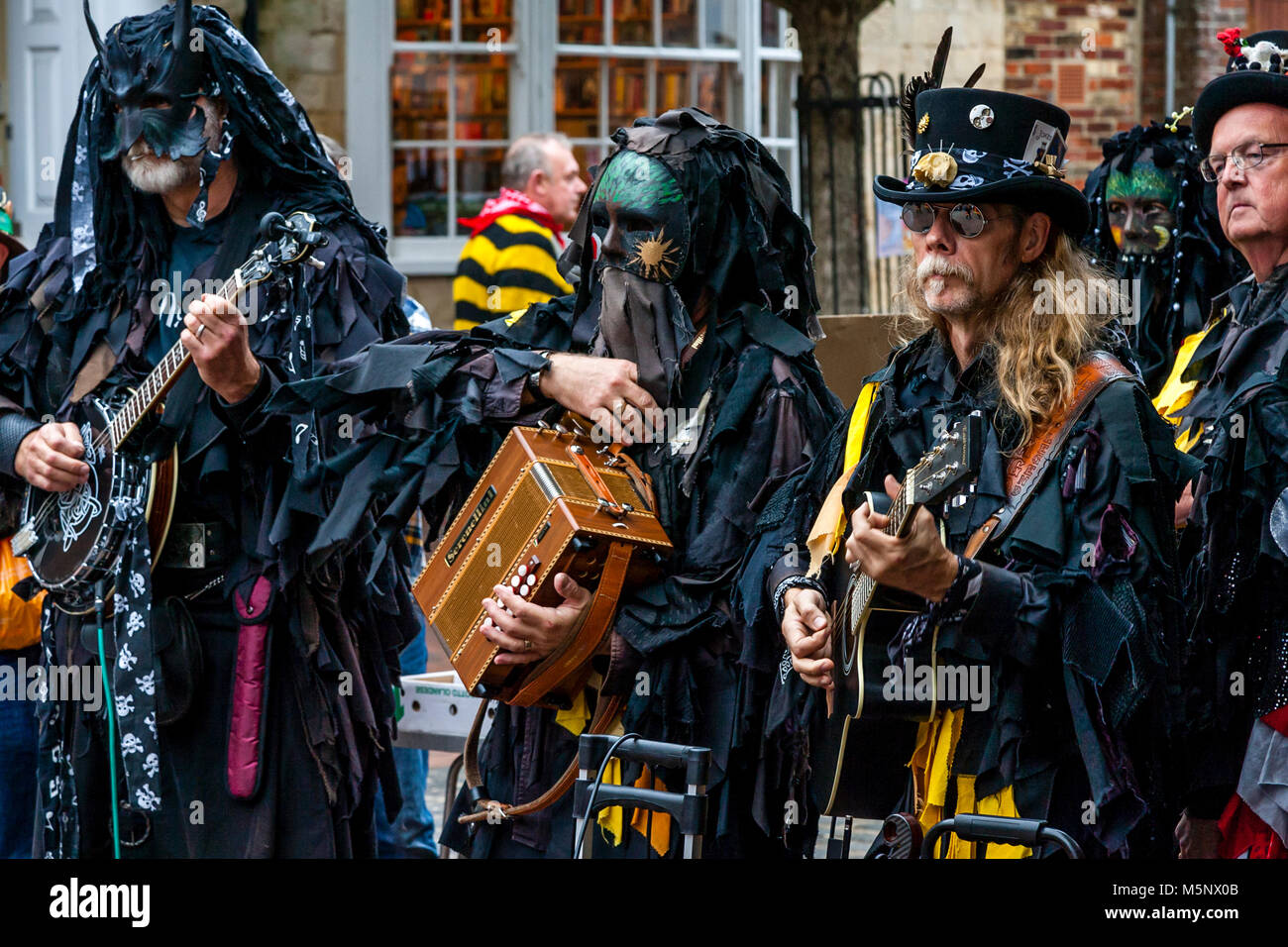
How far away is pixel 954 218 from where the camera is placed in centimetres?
329

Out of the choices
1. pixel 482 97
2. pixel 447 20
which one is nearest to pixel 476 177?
pixel 482 97

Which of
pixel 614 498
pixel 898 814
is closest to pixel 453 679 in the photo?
pixel 614 498

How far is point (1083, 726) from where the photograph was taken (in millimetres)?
2951

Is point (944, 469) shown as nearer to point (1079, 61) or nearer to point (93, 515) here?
point (93, 515)

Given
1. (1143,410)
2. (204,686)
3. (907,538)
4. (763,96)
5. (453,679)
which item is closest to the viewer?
(907,538)

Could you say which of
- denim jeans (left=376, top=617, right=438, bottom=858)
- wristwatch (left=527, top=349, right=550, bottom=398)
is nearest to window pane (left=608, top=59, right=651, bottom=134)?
denim jeans (left=376, top=617, right=438, bottom=858)

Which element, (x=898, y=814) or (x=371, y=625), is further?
(x=371, y=625)

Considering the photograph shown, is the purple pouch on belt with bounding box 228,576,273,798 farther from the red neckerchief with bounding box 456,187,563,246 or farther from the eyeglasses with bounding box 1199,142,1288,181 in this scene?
the red neckerchief with bounding box 456,187,563,246

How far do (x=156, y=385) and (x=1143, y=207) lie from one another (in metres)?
2.91

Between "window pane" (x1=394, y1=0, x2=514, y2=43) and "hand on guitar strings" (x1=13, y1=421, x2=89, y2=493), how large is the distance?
692 cm

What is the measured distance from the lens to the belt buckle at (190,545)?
4.23 meters

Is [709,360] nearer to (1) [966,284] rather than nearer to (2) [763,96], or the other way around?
(1) [966,284]

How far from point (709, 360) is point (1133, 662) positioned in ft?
3.88

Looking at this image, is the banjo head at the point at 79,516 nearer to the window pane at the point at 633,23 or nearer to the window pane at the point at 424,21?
the window pane at the point at 424,21
